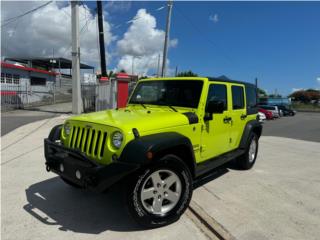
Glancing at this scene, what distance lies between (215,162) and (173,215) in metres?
1.35

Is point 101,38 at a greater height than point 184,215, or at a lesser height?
greater

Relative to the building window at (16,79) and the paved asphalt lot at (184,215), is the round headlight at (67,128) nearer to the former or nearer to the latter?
the paved asphalt lot at (184,215)

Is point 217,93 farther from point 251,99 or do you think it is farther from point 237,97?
point 251,99

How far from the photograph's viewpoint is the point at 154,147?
2953mm

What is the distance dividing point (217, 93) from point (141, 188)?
2.22m

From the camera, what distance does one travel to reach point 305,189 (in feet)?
15.0

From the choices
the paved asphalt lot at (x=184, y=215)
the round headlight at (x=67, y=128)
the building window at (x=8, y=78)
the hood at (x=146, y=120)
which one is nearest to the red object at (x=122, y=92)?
the paved asphalt lot at (x=184, y=215)

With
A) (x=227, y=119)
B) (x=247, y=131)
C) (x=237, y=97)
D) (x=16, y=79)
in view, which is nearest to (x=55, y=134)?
(x=227, y=119)

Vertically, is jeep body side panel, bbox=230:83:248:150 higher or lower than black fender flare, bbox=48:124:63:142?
higher

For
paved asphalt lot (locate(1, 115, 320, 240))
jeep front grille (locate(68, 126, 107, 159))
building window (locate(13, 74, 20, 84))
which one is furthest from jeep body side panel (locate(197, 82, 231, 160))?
building window (locate(13, 74, 20, 84))

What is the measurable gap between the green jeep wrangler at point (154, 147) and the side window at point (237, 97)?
45cm

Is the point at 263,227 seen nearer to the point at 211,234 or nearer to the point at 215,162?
the point at 211,234

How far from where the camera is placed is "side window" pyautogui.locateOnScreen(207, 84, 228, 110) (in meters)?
4.26

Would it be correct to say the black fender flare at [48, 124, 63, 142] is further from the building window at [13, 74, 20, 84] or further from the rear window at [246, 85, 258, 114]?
the building window at [13, 74, 20, 84]
